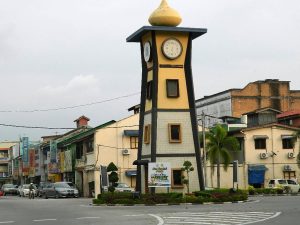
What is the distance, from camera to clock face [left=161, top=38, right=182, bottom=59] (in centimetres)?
4250

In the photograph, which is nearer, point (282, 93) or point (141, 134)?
point (141, 134)

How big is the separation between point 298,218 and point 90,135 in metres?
42.8

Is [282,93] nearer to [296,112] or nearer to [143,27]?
[296,112]

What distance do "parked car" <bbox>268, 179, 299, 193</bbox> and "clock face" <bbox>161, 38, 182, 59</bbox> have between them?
18863 mm

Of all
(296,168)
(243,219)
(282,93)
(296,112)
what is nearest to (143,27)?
(243,219)

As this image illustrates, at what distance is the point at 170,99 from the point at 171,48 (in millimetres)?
3520

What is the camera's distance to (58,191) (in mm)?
57000

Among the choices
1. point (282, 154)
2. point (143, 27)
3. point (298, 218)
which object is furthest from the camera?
point (282, 154)

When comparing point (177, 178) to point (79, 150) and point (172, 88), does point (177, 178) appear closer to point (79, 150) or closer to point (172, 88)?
point (172, 88)

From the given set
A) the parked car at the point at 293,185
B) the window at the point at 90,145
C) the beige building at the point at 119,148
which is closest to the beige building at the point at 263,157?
the parked car at the point at 293,185

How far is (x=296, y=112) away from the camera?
229ft

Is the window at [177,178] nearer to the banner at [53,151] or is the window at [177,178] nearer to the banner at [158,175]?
the banner at [158,175]

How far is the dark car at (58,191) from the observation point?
5691cm

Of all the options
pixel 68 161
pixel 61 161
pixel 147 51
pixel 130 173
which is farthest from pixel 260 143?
pixel 61 161
